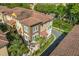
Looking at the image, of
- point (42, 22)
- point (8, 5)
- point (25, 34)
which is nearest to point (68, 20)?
point (42, 22)

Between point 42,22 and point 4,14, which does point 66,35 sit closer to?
point 42,22

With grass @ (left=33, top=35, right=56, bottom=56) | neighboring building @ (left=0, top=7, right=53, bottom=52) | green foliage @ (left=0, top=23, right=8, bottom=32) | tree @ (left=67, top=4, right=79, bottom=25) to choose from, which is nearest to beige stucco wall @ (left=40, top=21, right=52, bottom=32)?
neighboring building @ (left=0, top=7, right=53, bottom=52)

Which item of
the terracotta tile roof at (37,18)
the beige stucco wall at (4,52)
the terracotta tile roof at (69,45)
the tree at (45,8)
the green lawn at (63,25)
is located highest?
the tree at (45,8)

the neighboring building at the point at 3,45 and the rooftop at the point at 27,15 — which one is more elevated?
the rooftop at the point at 27,15

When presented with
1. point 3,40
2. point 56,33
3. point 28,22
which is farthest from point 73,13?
point 3,40

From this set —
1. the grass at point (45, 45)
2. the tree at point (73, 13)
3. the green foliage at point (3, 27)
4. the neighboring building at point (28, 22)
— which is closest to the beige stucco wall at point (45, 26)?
the neighboring building at point (28, 22)

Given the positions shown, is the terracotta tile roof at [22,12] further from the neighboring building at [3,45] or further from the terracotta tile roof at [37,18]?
the neighboring building at [3,45]

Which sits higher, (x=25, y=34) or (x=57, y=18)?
(x=57, y=18)
